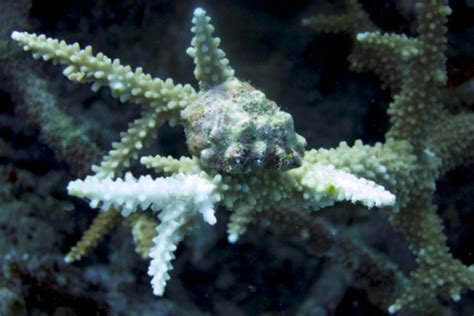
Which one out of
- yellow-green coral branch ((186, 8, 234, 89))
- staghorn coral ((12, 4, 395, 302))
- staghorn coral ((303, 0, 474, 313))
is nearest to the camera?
staghorn coral ((12, 4, 395, 302))

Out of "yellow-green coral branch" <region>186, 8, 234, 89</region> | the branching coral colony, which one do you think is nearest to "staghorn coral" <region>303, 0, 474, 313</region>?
Answer: the branching coral colony

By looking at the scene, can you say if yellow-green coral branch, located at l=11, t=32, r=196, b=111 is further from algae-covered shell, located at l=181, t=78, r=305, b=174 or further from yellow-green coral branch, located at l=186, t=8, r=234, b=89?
algae-covered shell, located at l=181, t=78, r=305, b=174

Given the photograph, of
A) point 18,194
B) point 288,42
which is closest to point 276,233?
point 288,42

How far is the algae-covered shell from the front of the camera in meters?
1.78

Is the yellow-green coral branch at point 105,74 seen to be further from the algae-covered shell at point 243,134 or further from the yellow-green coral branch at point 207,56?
the algae-covered shell at point 243,134

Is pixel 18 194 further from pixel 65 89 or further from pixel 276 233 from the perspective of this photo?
pixel 276 233

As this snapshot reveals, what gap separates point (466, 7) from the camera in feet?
9.64

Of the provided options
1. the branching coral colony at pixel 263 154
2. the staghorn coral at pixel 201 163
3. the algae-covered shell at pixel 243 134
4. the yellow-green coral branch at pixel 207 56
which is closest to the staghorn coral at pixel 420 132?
the branching coral colony at pixel 263 154

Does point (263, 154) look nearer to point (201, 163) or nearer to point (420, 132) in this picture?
point (201, 163)

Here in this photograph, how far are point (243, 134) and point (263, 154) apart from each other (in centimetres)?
11

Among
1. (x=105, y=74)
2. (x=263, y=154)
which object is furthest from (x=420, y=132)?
(x=105, y=74)

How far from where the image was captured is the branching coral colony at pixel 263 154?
180 cm

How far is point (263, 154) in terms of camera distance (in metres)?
1.79

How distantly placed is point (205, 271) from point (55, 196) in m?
1.10
